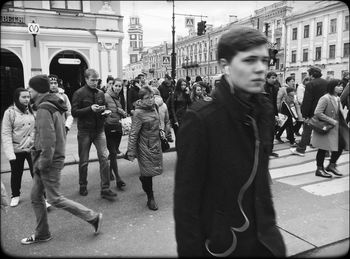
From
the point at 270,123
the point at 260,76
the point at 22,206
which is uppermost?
the point at 260,76

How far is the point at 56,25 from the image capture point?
14.0m

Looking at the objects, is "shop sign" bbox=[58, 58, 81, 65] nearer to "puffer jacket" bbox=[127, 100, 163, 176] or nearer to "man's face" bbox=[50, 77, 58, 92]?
"man's face" bbox=[50, 77, 58, 92]

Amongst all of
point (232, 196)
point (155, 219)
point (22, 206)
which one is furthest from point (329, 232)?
point (22, 206)

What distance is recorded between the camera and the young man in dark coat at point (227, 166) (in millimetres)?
1455

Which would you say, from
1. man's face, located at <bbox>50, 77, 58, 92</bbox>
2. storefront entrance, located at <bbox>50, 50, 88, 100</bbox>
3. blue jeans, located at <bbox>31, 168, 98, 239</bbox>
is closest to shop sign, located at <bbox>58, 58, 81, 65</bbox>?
storefront entrance, located at <bbox>50, 50, 88, 100</bbox>

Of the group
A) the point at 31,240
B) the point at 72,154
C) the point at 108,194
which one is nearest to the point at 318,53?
the point at 72,154

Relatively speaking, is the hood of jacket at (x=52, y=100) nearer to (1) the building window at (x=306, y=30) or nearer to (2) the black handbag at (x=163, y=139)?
(2) the black handbag at (x=163, y=139)

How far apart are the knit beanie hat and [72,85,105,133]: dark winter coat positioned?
134 centimetres

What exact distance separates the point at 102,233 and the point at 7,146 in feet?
6.14

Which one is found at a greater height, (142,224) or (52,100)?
(52,100)

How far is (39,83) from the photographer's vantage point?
3.73 m

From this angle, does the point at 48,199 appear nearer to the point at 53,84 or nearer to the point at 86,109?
the point at 86,109

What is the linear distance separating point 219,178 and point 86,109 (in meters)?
3.93

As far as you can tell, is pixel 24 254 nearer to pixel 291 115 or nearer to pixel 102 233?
pixel 102 233
